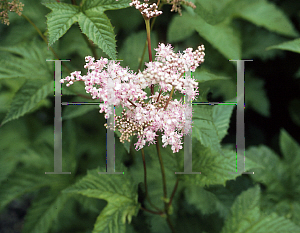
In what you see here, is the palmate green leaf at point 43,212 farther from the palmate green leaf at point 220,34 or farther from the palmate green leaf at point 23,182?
the palmate green leaf at point 220,34

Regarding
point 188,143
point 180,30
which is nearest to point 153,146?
point 188,143

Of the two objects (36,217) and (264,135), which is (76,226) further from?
(264,135)

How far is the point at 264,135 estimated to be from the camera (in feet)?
7.84

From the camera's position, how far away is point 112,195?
4.32 feet

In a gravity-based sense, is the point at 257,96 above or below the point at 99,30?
below

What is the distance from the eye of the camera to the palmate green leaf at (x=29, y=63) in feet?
4.58

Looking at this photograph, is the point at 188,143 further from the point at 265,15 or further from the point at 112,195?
the point at 265,15

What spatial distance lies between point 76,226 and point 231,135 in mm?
1503

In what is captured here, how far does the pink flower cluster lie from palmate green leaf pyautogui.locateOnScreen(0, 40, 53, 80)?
0.59 m

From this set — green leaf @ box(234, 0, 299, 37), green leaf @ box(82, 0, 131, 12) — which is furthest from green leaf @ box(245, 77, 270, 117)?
green leaf @ box(82, 0, 131, 12)

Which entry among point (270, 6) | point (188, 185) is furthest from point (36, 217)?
point (270, 6)

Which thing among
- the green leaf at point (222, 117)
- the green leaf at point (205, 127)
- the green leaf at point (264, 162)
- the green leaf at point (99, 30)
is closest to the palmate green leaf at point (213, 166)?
the green leaf at point (222, 117)

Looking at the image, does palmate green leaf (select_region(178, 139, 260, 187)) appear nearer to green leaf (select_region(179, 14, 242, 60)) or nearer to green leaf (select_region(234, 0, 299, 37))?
green leaf (select_region(179, 14, 242, 60))

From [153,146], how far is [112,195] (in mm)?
343
